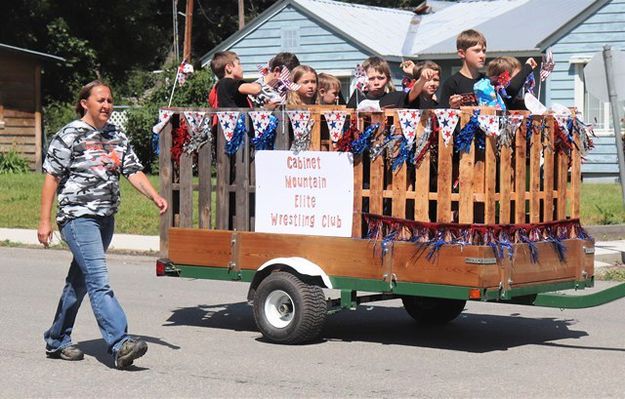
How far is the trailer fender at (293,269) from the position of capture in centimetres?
905

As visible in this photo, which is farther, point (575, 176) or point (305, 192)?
point (575, 176)

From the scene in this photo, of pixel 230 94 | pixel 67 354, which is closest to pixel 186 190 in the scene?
pixel 230 94

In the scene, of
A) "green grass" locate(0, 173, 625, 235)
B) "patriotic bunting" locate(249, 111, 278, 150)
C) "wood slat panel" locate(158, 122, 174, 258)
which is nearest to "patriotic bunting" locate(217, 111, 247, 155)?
"patriotic bunting" locate(249, 111, 278, 150)

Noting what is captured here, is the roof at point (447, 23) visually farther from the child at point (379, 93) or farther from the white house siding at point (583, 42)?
the child at point (379, 93)

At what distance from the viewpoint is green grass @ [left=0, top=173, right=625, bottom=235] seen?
18406 mm

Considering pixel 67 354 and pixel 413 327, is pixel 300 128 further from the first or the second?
pixel 67 354

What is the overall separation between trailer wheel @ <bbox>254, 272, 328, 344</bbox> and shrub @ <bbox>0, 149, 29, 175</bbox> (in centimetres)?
2347

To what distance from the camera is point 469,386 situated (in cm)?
767

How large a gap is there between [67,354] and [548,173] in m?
3.61

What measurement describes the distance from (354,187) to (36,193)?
52.4 feet

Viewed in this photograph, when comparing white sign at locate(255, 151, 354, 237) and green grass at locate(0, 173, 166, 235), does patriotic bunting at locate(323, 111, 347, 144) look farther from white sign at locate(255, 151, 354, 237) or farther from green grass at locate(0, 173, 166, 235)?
green grass at locate(0, 173, 166, 235)

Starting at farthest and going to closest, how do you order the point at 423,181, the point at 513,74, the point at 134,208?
the point at 134,208 < the point at 513,74 < the point at 423,181

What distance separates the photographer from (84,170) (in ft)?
27.3

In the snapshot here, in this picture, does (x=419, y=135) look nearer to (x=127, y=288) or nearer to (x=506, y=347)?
(x=506, y=347)
